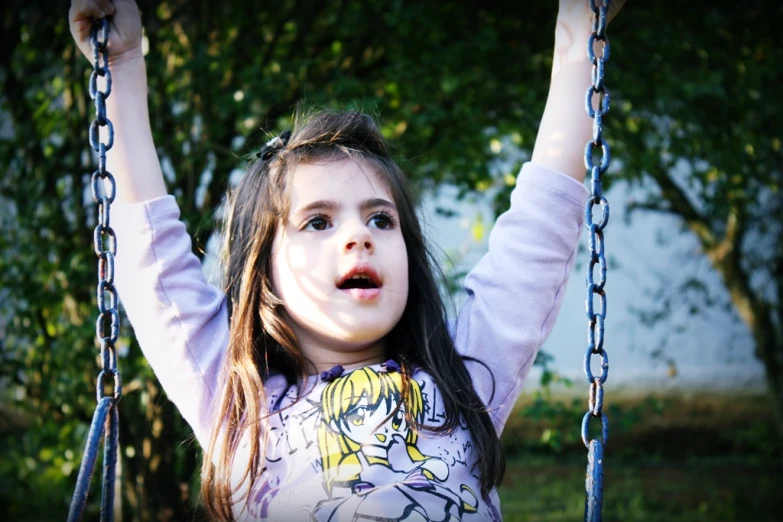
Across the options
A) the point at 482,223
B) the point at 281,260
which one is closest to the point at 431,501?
the point at 281,260

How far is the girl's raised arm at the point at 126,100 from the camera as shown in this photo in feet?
5.54

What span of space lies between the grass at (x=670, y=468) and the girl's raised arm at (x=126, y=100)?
3.89m

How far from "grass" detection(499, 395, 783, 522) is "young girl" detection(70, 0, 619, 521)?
366 cm

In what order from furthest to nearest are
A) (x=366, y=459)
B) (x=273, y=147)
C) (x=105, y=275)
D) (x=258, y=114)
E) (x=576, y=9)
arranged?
(x=258, y=114), (x=273, y=147), (x=576, y=9), (x=105, y=275), (x=366, y=459)

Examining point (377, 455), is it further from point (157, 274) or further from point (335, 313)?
point (157, 274)

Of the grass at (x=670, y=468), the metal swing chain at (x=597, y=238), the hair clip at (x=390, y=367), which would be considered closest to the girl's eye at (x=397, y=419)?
the hair clip at (x=390, y=367)

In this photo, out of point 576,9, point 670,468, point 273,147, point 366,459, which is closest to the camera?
point 366,459

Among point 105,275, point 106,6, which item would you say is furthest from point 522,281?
point 106,6

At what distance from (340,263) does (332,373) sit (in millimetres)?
214

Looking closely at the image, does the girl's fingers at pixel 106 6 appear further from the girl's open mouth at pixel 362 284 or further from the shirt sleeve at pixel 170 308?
the girl's open mouth at pixel 362 284

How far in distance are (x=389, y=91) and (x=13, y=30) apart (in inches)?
58.1

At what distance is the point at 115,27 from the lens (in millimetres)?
1741

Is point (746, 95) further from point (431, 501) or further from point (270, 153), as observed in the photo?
point (431, 501)

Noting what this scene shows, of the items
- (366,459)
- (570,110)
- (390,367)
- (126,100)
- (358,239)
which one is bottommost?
(366,459)
